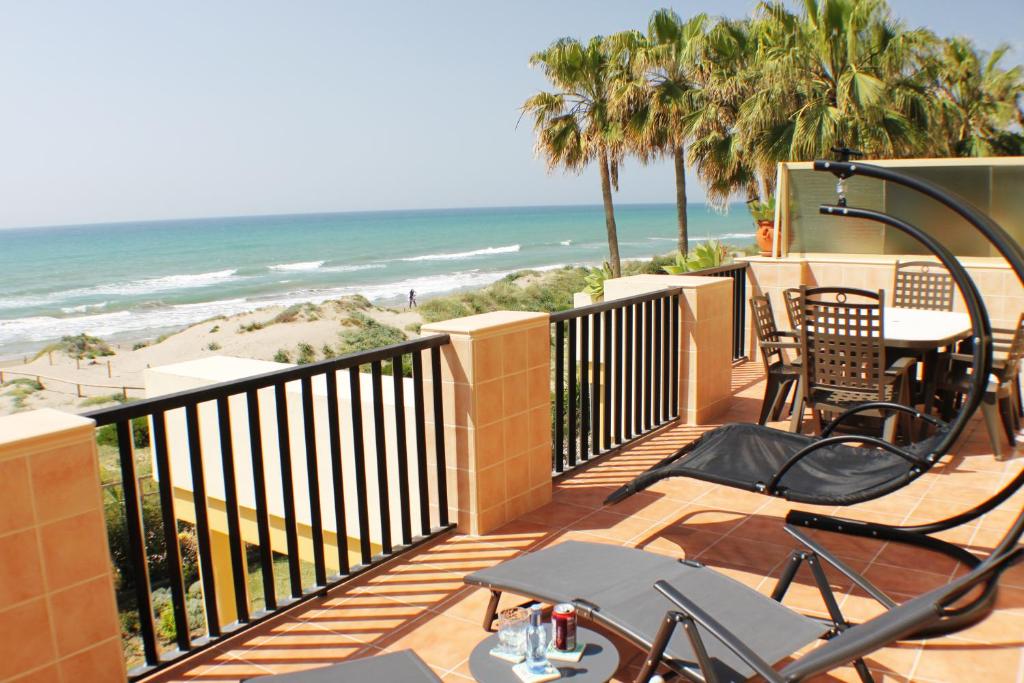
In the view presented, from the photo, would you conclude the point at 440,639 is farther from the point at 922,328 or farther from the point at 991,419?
the point at 922,328

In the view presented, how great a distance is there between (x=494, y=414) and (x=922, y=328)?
133 inches

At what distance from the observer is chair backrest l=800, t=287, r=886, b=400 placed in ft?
16.1

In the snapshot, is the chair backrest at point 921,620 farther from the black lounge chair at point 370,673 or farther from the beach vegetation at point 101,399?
the beach vegetation at point 101,399

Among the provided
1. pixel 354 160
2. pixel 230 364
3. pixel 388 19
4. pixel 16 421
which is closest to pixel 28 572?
pixel 16 421

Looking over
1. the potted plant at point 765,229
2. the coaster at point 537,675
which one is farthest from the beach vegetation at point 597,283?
the coaster at point 537,675

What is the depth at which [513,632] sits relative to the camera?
233cm

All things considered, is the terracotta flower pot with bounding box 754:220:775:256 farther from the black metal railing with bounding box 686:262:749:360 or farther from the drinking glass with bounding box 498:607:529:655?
the drinking glass with bounding box 498:607:529:655

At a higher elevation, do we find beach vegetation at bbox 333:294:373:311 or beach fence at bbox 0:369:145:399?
beach vegetation at bbox 333:294:373:311

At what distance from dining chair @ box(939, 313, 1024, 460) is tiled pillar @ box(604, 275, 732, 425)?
4.97 ft

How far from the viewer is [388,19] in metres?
60.2

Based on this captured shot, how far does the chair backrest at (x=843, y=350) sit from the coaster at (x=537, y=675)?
3.36 m

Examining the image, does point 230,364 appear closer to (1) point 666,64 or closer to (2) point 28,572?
(2) point 28,572

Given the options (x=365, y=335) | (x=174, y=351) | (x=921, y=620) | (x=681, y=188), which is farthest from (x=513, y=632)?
(x=174, y=351)

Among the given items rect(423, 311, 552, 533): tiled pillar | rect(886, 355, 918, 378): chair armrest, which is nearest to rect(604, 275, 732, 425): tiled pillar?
rect(886, 355, 918, 378): chair armrest
